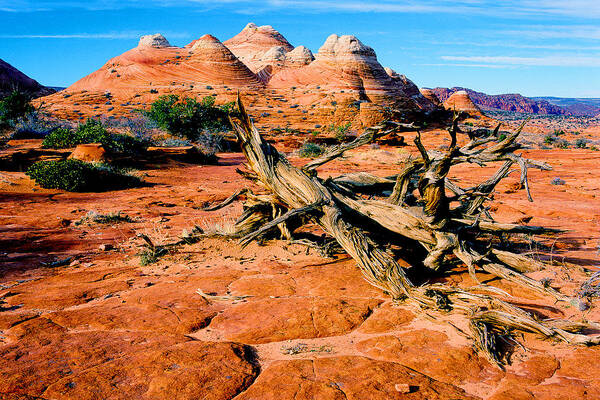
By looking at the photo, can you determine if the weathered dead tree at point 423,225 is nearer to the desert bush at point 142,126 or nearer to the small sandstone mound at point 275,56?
the desert bush at point 142,126

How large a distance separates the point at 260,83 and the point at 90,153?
34508 mm

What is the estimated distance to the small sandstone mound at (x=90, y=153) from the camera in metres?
12.9

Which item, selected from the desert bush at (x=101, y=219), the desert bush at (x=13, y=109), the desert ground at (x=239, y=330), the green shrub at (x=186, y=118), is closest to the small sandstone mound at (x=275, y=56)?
the green shrub at (x=186, y=118)

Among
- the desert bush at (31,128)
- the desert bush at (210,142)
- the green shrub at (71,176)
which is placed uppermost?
the desert bush at (31,128)

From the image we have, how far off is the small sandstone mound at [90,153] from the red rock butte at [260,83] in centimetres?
2056

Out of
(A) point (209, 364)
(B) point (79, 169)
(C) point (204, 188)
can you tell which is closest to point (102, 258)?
(A) point (209, 364)

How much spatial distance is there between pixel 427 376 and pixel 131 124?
80.9 ft

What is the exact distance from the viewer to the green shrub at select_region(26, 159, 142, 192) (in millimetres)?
10500

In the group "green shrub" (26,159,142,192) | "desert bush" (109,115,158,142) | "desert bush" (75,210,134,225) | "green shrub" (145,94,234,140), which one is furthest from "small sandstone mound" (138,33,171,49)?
"desert bush" (75,210,134,225)

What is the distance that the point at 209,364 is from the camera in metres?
2.60

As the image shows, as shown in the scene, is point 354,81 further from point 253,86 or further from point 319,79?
point 253,86

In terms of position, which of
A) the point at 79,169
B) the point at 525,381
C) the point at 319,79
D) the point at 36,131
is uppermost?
the point at 319,79

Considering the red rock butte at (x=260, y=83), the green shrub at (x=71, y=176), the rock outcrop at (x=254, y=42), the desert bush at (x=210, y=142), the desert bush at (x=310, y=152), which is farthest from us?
the rock outcrop at (x=254, y=42)

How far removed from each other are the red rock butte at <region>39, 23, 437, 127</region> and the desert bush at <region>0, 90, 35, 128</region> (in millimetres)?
11916
